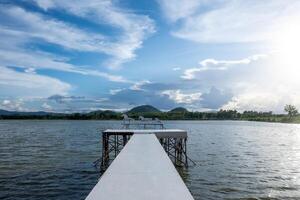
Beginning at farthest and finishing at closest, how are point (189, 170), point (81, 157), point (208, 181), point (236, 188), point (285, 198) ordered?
point (81, 157) < point (189, 170) < point (208, 181) < point (236, 188) < point (285, 198)

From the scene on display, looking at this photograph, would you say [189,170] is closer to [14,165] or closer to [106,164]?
[106,164]

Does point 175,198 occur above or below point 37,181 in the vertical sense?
above

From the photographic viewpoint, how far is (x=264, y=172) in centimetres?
2953

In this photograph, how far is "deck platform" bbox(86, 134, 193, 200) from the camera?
800 cm

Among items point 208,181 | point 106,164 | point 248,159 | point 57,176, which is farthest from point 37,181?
point 248,159

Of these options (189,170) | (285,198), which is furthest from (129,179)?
(189,170)

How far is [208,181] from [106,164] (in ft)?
33.6

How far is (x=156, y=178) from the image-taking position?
32.9 feet

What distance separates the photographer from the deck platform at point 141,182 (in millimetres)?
7996

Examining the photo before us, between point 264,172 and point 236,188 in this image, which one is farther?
point 264,172

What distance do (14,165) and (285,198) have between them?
2364cm

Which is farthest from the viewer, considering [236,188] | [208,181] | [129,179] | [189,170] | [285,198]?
[189,170]

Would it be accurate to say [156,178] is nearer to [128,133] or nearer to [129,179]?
[129,179]

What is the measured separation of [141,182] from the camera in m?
9.47
